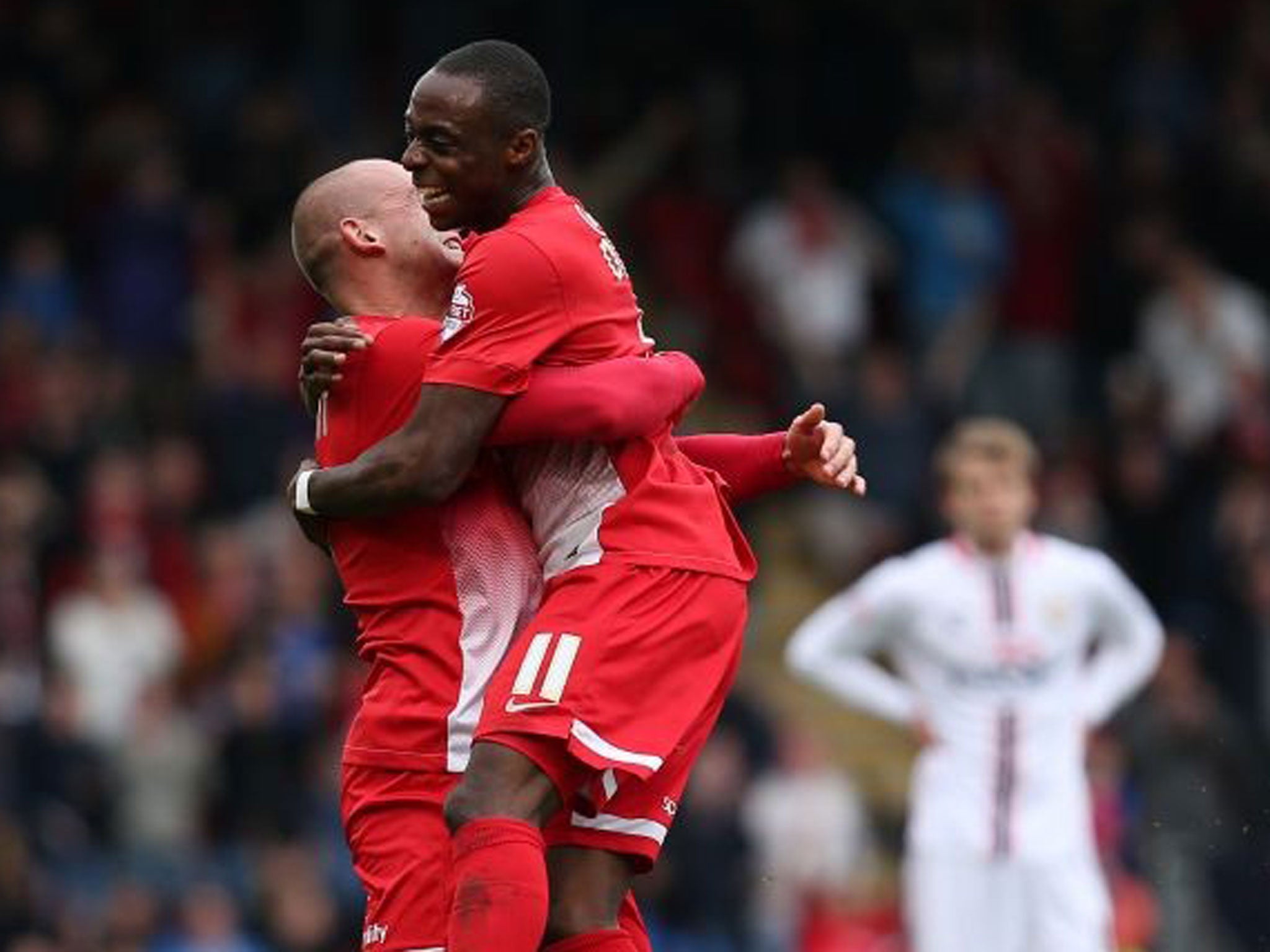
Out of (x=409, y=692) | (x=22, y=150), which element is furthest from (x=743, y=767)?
(x=409, y=692)

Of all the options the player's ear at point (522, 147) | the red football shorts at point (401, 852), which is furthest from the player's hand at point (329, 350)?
the red football shorts at point (401, 852)

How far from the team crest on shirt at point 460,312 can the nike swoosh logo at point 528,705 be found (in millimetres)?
712

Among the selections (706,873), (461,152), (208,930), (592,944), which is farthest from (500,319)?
(706,873)

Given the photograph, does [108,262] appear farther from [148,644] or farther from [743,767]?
[743,767]

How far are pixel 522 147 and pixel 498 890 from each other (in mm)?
1454

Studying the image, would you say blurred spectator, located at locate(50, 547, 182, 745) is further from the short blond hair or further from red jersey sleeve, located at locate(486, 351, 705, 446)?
red jersey sleeve, located at locate(486, 351, 705, 446)

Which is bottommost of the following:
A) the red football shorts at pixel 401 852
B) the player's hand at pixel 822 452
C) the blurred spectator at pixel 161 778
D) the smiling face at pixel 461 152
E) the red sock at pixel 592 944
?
the blurred spectator at pixel 161 778

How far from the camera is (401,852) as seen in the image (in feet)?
21.3

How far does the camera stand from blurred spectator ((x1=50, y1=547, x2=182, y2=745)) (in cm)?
1415

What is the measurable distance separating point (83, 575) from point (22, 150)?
3.15 meters

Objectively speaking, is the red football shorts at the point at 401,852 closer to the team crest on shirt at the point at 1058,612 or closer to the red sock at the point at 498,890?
the red sock at the point at 498,890

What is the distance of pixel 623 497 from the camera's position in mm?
6492

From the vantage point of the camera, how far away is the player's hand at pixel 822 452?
6781 mm

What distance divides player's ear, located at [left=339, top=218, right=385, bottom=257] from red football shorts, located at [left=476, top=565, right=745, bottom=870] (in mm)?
800
